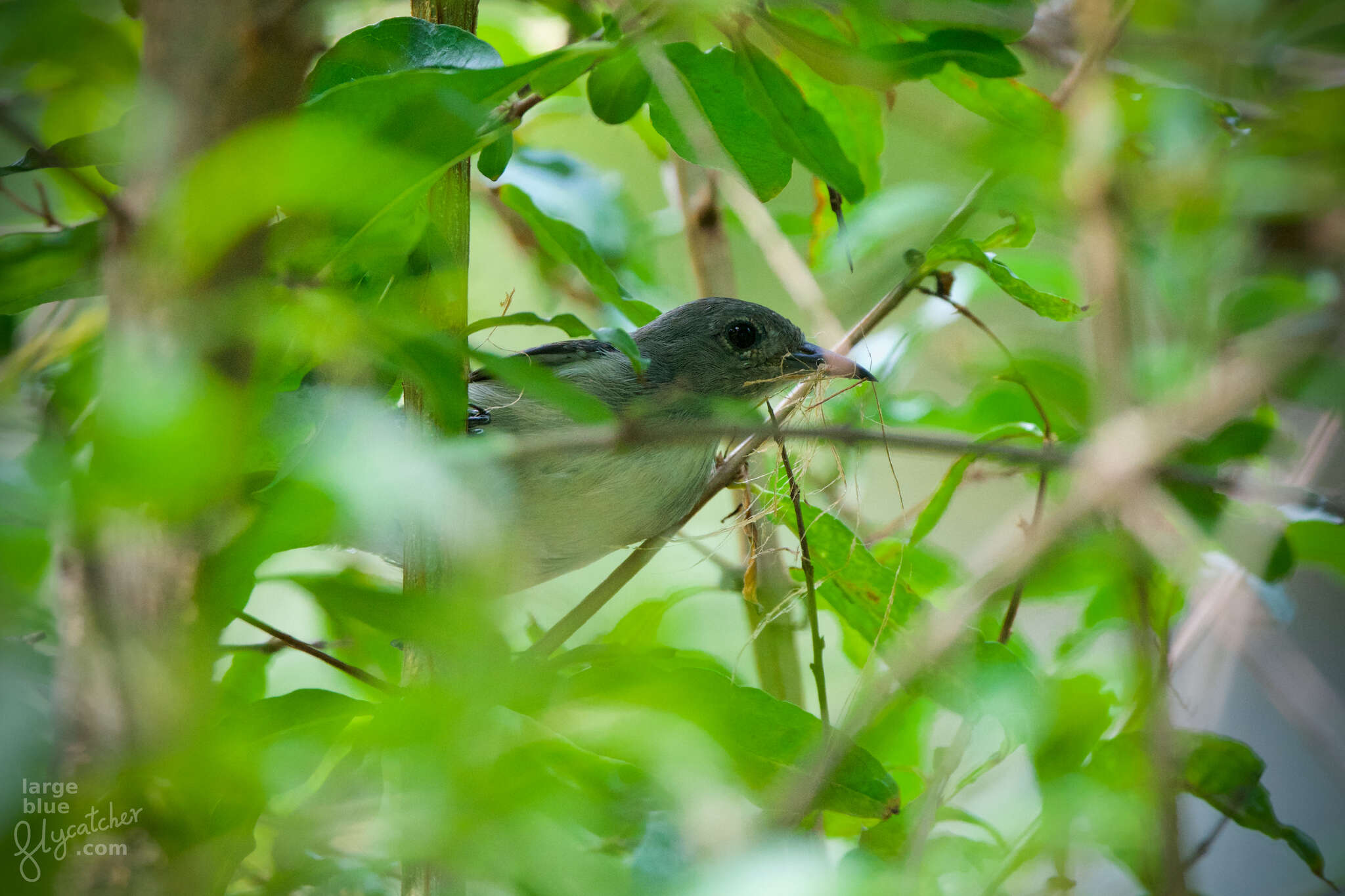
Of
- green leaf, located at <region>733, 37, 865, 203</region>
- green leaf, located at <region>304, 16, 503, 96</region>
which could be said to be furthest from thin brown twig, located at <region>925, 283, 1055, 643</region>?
green leaf, located at <region>304, 16, 503, 96</region>

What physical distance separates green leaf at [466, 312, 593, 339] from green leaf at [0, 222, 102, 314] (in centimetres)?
42

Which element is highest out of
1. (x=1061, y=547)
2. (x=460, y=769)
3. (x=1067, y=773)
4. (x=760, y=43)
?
(x=760, y=43)

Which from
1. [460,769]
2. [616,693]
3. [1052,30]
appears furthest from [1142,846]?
[1052,30]

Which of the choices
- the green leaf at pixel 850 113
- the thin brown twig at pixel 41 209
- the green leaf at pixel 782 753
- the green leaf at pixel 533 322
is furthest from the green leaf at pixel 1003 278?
→ the thin brown twig at pixel 41 209

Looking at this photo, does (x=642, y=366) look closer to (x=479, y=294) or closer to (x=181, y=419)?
(x=181, y=419)

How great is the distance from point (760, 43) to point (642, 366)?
2.30 ft

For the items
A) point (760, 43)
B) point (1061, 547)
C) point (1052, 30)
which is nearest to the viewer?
point (1061, 547)

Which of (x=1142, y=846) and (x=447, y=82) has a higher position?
(x=447, y=82)

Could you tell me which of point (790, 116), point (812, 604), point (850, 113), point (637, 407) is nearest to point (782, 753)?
point (812, 604)

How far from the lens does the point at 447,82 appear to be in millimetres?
958

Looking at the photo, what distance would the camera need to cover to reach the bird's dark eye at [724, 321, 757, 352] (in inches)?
101

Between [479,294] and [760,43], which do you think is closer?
[760,43]

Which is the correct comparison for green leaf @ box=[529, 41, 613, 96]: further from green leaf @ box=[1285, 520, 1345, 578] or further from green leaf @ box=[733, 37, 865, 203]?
green leaf @ box=[1285, 520, 1345, 578]

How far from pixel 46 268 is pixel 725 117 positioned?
808mm
